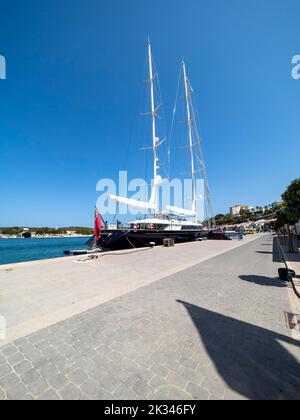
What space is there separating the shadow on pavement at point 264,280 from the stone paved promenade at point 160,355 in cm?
161

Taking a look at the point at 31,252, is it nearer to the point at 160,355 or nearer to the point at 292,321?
the point at 160,355

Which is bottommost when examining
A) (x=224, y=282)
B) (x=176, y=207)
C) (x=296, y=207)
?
(x=224, y=282)

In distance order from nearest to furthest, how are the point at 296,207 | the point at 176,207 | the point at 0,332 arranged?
the point at 0,332 < the point at 296,207 < the point at 176,207

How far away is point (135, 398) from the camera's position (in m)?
2.00

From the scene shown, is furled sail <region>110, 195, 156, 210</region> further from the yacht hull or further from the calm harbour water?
the calm harbour water

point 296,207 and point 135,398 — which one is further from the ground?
point 296,207

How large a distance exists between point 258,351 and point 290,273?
200 inches

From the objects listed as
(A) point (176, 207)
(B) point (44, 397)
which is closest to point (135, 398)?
(B) point (44, 397)

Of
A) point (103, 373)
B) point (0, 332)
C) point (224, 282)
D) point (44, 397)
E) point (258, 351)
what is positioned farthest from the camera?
point (224, 282)

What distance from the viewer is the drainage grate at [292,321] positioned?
3412mm

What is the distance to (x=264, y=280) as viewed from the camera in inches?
256

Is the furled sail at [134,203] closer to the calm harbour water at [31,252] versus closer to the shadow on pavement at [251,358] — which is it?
the calm harbour water at [31,252]

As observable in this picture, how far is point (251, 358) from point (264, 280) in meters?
4.81
